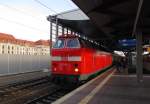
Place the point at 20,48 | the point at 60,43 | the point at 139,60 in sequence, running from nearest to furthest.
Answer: the point at 60,43, the point at 139,60, the point at 20,48

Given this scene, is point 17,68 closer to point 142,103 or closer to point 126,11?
point 126,11

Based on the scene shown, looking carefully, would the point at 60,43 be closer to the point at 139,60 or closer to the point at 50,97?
the point at 50,97

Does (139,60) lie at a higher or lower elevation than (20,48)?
lower

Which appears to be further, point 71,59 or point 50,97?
point 71,59

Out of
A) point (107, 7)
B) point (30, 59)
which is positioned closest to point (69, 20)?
point (30, 59)

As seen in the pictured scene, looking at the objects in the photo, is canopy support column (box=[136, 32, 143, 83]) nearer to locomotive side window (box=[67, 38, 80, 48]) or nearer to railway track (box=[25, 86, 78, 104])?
locomotive side window (box=[67, 38, 80, 48])

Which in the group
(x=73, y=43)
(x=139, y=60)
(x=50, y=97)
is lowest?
(x=50, y=97)

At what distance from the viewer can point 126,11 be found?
14.2 metres

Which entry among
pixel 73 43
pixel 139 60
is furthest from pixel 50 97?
pixel 139 60

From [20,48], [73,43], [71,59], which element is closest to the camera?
[71,59]

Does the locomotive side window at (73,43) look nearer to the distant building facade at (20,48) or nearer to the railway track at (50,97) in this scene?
the railway track at (50,97)

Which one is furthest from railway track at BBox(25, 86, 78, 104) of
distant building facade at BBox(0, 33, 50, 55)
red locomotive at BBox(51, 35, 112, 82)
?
distant building facade at BBox(0, 33, 50, 55)

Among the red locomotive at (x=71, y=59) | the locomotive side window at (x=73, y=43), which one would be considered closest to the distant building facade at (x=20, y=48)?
the red locomotive at (x=71, y=59)

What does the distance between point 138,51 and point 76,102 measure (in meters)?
8.38
